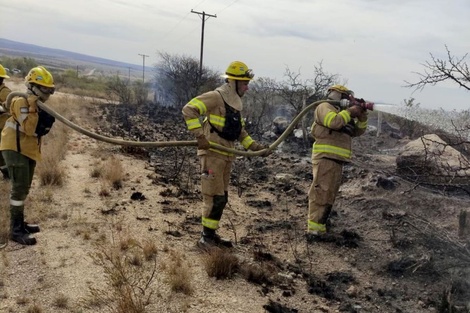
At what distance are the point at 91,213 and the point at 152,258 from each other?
173 cm

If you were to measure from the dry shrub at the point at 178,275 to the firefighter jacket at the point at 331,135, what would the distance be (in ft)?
Result: 7.31

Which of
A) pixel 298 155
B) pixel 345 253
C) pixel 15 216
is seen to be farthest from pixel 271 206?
pixel 298 155

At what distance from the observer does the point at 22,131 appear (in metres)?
4.66

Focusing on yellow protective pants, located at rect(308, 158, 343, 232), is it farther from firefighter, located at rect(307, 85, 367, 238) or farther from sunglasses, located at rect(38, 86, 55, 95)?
sunglasses, located at rect(38, 86, 55, 95)

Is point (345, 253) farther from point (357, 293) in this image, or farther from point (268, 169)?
point (268, 169)

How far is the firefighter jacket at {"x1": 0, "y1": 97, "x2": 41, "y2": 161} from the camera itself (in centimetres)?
453

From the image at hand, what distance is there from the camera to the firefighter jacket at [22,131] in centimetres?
453

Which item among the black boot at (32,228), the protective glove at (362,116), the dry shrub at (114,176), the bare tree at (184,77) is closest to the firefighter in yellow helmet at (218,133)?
the protective glove at (362,116)

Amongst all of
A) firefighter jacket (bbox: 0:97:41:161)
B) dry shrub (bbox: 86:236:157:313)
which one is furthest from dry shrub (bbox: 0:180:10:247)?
dry shrub (bbox: 86:236:157:313)

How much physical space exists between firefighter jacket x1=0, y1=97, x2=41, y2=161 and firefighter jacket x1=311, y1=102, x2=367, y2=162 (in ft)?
10.5

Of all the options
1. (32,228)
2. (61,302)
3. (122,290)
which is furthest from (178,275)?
(32,228)

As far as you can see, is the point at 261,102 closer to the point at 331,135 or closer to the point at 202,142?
the point at 331,135

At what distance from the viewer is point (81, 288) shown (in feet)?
12.5

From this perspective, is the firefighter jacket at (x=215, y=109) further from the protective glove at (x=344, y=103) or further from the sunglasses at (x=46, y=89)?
the sunglasses at (x=46, y=89)
